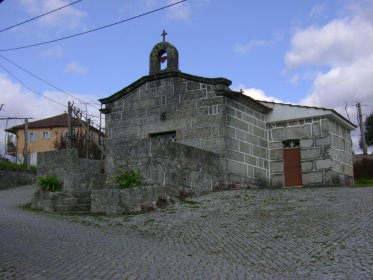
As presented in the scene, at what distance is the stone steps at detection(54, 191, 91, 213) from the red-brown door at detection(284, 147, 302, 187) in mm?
8906

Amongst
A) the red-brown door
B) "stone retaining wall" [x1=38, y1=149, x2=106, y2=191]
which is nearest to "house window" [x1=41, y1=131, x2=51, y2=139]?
"stone retaining wall" [x1=38, y1=149, x2=106, y2=191]

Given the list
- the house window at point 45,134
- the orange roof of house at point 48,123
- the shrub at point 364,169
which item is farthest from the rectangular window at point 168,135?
the house window at point 45,134

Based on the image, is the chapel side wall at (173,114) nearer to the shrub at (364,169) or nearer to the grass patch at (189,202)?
the grass patch at (189,202)

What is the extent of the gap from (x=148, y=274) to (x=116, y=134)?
13.4 m

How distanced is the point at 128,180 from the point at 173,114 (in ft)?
17.7

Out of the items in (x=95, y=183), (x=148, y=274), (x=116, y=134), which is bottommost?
Result: (x=148, y=274)

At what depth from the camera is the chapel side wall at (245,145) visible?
1775 cm

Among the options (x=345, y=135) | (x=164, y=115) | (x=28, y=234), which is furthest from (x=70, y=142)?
(x=28, y=234)

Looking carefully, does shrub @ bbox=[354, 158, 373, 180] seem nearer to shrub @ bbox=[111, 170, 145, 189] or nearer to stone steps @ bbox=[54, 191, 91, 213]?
shrub @ bbox=[111, 170, 145, 189]

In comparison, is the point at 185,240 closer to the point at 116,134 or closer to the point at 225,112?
Answer: the point at 225,112

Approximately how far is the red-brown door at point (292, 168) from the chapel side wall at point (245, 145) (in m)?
0.88

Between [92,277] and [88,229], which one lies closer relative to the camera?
[92,277]

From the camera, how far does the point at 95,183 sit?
16.5 meters

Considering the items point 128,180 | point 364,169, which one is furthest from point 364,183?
point 128,180
